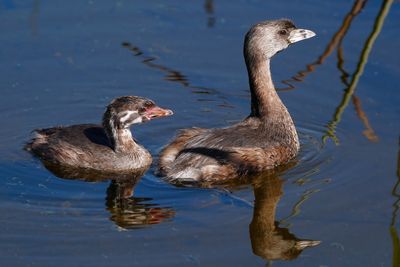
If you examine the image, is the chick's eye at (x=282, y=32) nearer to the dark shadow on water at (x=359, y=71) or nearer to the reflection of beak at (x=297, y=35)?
the reflection of beak at (x=297, y=35)

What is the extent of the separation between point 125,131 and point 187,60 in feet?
7.25

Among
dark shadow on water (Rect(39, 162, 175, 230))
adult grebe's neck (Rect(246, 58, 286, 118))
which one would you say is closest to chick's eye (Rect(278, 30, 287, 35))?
adult grebe's neck (Rect(246, 58, 286, 118))

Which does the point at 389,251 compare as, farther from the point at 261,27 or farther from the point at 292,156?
the point at 261,27

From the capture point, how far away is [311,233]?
867 centimetres

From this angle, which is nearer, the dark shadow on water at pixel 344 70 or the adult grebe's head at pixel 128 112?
the adult grebe's head at pixel 128 112

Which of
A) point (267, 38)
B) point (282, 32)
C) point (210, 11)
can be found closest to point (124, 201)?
point (267, 38)

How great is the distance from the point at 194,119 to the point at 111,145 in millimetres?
1239

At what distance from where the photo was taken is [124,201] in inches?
376

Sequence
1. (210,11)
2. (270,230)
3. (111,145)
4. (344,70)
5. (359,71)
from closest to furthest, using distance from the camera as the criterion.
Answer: (270,230) → (111,145) → (359,71) → (344,70) → (210,11)

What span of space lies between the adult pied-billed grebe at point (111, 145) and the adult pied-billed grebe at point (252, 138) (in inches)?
13.1

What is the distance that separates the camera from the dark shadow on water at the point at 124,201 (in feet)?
29.7

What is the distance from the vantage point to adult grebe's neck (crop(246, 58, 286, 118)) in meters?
10.6

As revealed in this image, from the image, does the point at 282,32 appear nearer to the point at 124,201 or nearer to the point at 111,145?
the point at 111,145

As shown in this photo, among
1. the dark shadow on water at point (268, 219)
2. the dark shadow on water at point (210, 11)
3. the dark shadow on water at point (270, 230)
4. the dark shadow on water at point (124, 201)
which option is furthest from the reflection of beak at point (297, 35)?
the dark shadow on water at point (210, 11)
